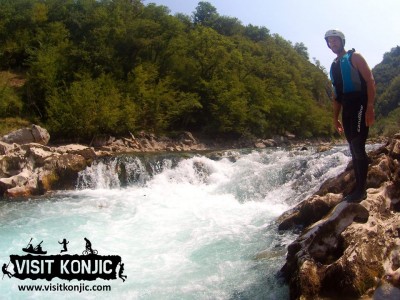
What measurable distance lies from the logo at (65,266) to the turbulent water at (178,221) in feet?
0.49

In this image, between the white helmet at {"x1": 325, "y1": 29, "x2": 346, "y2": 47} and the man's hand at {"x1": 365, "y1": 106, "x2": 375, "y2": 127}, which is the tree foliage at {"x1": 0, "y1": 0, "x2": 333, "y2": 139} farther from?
the man's hand at {"x1": 365, "y1": 106, "x2": 375, "y2": 127}

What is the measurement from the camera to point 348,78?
4.08m

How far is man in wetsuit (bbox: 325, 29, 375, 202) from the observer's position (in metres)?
3.95

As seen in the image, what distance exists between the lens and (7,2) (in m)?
33.6

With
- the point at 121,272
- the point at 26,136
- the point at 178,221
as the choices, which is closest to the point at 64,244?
the point at 121,272

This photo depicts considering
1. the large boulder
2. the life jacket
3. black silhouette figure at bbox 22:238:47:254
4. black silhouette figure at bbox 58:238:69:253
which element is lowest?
black silhouette figure at bbox 22:238:47:254

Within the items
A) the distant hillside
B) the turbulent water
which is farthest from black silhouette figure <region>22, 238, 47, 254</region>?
the distant hillside

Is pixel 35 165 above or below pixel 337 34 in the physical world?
below

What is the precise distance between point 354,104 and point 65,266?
4.63m

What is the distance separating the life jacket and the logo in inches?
159

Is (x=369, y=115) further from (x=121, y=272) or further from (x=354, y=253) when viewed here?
(x=121, y=272)

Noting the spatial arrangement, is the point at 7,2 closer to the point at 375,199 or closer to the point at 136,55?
the point at 136,55

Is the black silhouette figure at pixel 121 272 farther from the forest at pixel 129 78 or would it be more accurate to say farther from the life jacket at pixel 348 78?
the forest at pixel 129 78

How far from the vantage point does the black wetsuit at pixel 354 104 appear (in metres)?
4.04
